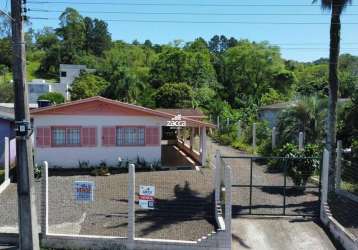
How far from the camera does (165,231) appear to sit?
43.5 ft

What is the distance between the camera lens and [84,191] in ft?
43.3

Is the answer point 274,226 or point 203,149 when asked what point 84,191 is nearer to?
point 274,226

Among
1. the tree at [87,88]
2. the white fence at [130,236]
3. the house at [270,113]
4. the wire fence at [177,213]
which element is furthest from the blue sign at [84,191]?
the tree at [87,88]

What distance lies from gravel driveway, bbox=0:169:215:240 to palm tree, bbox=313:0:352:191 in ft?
15.3

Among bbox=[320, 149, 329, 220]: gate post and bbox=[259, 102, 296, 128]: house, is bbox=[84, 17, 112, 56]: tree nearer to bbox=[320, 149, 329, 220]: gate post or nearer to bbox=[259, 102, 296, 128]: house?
bbox=[259, 102, 296, 128]: house

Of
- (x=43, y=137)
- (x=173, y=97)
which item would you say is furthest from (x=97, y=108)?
(x=173, y=97)

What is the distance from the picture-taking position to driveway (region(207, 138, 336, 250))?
42.5ft

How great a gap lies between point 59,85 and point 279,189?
6905 cm

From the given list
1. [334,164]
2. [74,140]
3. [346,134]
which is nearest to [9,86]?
[74,140]

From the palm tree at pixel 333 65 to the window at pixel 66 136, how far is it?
1208 centimetres

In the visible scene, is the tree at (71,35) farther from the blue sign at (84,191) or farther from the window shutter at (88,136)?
the blue sign at (84,191)

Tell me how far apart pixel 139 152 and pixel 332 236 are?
12.4m

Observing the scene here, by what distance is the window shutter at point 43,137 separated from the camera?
23031 mm

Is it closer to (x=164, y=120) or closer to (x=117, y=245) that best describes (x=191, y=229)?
(x=117, y=245)
